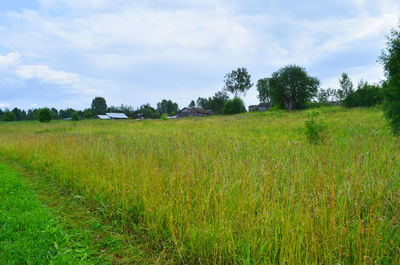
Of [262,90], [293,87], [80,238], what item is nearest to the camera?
[80,238]

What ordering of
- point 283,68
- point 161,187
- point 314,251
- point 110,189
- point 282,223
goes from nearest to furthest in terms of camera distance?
point 314,251, point 282,223, point 161,187, point 110,189, point 283,68

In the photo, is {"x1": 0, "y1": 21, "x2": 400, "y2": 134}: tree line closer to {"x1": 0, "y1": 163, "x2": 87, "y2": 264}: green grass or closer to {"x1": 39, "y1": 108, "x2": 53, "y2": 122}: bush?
{"x1": 39, "y1": 108, "x2": 53, "y2": 122}: bush

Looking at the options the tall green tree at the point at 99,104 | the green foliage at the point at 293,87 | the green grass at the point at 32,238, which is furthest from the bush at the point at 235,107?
the tall green tree at the point at 99,104

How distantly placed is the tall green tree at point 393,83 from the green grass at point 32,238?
31.9 feet

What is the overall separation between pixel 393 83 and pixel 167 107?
114 metres

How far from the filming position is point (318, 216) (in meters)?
2.21

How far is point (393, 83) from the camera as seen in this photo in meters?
7.27

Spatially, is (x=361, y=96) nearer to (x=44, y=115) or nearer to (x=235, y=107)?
(x=235, y=107)

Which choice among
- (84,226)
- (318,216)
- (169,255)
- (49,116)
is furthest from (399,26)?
(49,116)

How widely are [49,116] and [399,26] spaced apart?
48.8m

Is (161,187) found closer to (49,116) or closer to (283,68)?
(49,116)

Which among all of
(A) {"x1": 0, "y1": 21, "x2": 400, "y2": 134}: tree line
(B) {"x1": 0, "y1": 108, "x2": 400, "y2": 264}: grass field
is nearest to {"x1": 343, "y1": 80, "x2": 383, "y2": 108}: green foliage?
(A) {"x1": 0, "y1": 21, "x2": 400, "y2": 134}: tree line

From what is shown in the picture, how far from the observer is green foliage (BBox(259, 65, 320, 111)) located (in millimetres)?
44125

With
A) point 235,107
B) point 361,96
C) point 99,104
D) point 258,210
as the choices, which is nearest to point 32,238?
point 258,210
